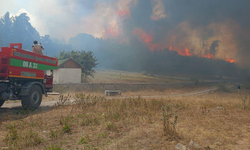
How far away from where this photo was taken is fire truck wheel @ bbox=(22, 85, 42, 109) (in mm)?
8523

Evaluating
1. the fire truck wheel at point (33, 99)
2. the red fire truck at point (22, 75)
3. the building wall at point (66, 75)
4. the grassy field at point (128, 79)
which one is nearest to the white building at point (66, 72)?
the building wall at point (66, 75)

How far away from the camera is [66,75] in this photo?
97.6 feet

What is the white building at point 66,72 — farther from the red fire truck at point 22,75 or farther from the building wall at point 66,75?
the red fire truck at point 22,75

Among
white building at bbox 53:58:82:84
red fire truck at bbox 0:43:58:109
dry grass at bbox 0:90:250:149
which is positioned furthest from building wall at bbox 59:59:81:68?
dry grass at bbox 0:90:250:149

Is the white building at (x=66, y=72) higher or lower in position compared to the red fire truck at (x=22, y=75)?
higher

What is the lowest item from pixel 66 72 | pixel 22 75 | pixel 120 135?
pixel 120 135

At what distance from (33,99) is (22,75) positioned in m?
1.46

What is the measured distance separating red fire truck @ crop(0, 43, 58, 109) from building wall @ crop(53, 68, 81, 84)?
1953 cm

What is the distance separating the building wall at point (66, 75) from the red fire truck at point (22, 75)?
19.5 meters

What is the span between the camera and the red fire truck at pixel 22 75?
25.4 feet

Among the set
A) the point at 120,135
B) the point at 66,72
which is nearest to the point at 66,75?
the point at 66,72

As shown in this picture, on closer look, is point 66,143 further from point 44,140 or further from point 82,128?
point 82,128

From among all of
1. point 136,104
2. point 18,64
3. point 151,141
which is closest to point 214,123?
point 151,141

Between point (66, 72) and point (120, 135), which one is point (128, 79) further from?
point (120, 135)
